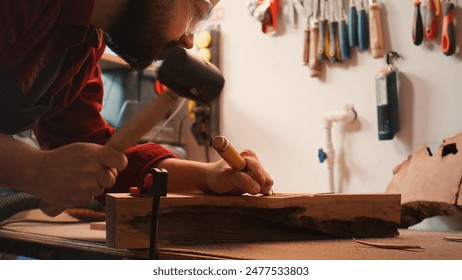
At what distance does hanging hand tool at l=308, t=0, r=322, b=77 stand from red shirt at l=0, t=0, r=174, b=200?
2.82ft

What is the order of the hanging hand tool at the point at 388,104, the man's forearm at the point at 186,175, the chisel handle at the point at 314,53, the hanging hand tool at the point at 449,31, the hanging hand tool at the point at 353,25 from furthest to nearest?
1. the chisel handle at the point at 314,53
2. the hanging hand tool at the point at 353,25
3. the hanging hand tool at the point at 388,104
4. the hanging hand tool at the point at 449,31
5. the man's forearm at the point at 186,175

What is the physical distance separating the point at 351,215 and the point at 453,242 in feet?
0.52

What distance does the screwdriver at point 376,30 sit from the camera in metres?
1.53

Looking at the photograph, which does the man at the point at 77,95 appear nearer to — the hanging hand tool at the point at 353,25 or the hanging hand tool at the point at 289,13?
the hanging hand tool at the point at 353,25

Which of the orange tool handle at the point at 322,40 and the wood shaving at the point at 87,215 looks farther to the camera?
the orange tool handle at the point at 322,40

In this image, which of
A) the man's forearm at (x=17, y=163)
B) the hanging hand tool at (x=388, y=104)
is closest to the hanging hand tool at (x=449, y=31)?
the hanging hand tool at (x=388, y=104)

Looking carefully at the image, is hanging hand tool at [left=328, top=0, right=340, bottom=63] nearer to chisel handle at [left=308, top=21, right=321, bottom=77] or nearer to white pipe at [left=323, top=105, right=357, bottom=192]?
chisel handle at [left=308, top=21, right=321, bottom=77]

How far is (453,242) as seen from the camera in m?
0.80

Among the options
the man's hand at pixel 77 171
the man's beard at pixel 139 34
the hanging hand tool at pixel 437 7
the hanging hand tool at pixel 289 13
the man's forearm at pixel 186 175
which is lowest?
the man's forearm at pixel 186 175

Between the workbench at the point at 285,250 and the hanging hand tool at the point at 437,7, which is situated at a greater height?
the hanging hand tool at the point at 437,7

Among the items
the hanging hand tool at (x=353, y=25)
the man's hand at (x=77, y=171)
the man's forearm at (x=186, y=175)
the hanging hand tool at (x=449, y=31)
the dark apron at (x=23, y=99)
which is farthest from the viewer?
the hanging hand tool at (x=353, y=25)

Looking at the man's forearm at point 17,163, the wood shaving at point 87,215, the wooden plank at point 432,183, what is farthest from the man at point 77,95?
the wooden plank at point 432,183

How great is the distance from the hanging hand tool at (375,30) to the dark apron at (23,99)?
1.03 meters

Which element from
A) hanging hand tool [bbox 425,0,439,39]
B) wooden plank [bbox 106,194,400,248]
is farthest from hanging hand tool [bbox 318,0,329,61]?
wooden plank [bbox 106,194,400,248]
